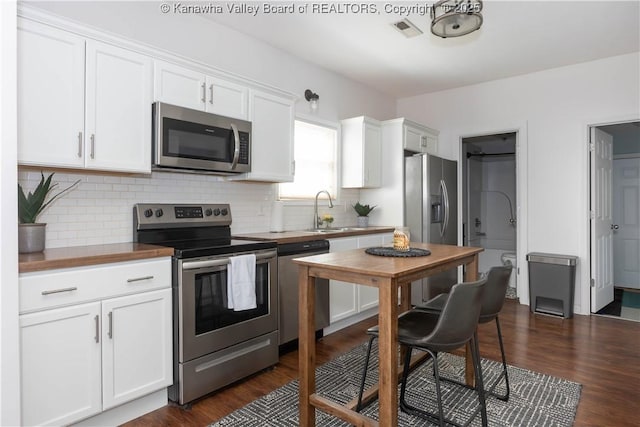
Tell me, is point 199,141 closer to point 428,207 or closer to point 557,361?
point 428,207

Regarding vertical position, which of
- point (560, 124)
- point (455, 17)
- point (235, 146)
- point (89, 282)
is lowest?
point (89, 282)

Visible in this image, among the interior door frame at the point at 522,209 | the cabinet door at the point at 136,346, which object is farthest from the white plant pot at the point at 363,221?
the cabinet door at the point at 136,346

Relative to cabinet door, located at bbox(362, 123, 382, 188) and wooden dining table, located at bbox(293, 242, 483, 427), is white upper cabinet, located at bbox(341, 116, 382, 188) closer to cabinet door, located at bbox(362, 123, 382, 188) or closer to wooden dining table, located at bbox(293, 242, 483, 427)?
cabinet door, located at bbox(362, 123, 382, 188)

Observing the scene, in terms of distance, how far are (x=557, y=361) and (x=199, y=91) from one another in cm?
333

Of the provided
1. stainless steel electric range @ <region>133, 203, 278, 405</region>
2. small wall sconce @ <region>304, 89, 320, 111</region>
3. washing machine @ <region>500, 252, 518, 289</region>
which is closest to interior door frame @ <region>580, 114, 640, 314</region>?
washing machine @ <region>500, 252, 518, 289</region>

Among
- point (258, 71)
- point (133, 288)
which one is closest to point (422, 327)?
point (133, 288)

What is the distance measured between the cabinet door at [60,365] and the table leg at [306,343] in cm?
103

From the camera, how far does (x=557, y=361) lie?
2.96 m

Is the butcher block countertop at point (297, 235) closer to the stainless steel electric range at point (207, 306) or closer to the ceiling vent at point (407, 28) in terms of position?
the stainless steel electric range at point (207, 306)

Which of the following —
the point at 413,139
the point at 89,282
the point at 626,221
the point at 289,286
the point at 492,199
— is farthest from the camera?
the point at 492,199

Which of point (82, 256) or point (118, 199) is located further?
point (118, 199)

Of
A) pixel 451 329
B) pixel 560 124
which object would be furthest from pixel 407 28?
pixel 451 329

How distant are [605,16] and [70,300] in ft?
14.1

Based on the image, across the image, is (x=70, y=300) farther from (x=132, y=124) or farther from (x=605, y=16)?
(x=605, y=16)
